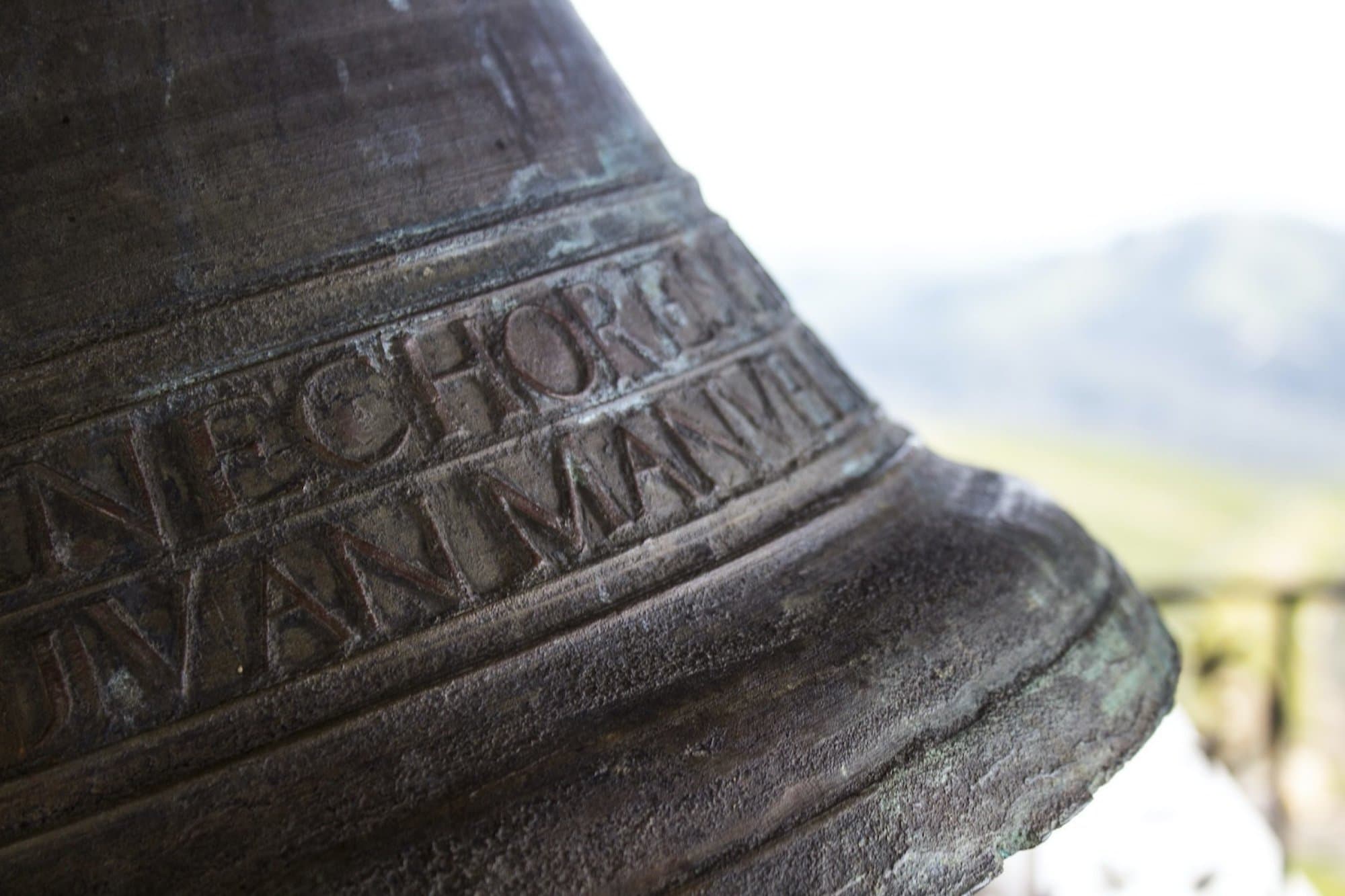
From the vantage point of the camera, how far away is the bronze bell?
2.93ft

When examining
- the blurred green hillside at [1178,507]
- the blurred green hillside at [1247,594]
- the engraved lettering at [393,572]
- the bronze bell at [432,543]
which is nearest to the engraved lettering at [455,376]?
the bronze bell at [432,543]

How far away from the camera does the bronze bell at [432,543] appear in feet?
2.93

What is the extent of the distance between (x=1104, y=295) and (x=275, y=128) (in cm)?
343

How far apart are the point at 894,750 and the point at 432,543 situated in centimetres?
39

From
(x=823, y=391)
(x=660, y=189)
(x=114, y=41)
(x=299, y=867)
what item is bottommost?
(x=299, y=867)

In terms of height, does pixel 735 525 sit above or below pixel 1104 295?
below

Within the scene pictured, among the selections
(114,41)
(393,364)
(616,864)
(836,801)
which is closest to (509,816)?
(616,864)

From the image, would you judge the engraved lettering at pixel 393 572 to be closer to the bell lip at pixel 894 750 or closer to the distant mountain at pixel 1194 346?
the bell lip at pixel 894 750

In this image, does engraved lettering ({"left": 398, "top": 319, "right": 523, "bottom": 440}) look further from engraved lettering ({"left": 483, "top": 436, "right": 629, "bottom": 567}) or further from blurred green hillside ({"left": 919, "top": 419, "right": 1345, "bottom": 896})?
blurred green hillside ({"left": 919, "top": 419, "right": 1345, "bottom": 896})

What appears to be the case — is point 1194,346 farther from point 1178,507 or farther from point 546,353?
point 546,353

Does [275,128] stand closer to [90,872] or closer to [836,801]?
[90,872]

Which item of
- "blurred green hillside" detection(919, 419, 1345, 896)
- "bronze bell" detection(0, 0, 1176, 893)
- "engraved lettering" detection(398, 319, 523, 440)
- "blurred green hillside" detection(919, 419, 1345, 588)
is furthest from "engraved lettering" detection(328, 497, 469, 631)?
"blurred green hillside" detection(919, 419, 1345, 588)

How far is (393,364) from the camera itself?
1.05 metres

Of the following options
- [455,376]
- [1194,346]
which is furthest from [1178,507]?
[455,376]
